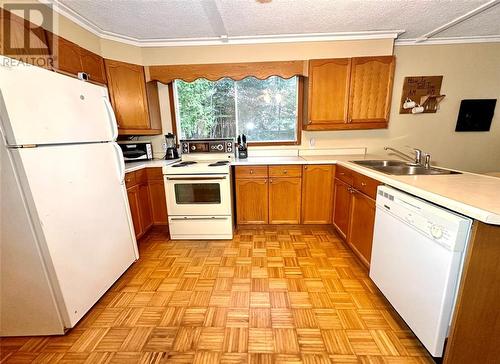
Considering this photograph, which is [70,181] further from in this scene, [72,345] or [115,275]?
[72,345]

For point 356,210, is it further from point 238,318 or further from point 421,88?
point 421,88

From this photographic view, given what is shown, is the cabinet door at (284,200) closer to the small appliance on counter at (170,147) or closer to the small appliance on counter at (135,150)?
the small appliance on counter at (170,147)

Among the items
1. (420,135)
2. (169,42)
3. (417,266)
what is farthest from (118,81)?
(420,135)

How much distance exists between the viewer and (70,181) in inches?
55.6

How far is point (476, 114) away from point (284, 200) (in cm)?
273

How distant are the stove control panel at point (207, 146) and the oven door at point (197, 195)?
59cm

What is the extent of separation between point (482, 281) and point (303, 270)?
4.10 ft

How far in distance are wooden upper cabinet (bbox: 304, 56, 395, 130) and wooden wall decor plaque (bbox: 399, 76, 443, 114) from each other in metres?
0.40

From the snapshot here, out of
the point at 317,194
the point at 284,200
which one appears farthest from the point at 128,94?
the point at 317,194

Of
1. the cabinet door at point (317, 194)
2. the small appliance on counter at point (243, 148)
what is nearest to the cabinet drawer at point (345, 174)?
the cabinet door at point (317, 194)

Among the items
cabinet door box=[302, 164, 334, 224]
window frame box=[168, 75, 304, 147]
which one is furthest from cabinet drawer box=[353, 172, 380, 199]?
window frame box=[168, 75, 304, 147]

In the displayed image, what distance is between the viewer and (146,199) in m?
2.72

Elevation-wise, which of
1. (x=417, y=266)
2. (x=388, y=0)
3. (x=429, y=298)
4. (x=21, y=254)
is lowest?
(x=429, y=298)

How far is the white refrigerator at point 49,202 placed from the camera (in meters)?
1.15
